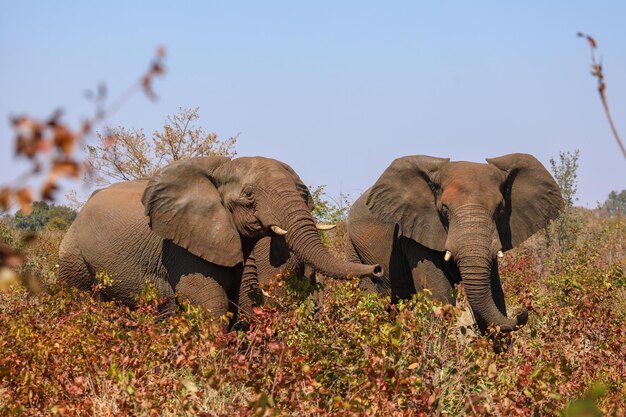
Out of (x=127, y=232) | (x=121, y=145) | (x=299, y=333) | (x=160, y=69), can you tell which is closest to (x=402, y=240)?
(x=127, y=232)

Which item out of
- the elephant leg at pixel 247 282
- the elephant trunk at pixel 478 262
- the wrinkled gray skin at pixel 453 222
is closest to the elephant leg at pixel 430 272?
the wrinkled gray skin at pixel 453 222

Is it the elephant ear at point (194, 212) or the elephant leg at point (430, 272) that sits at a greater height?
the elephant ear at point (194, 212)

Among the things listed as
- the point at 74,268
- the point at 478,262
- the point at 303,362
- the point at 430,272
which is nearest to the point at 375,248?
the point at 430,272

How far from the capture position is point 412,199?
1161cm

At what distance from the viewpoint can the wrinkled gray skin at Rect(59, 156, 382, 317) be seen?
949 cm

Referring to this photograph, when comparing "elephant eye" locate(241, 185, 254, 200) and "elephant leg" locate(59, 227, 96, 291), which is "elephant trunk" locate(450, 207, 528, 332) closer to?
"elephant eye" locate(241, 185, 254, 200)

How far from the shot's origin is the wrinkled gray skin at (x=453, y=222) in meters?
10.4

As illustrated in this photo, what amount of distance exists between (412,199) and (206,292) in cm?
273

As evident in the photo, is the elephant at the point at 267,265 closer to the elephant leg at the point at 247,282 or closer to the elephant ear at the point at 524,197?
the elephant leg at the point at 247,282

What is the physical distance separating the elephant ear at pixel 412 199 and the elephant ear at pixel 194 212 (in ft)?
7.26

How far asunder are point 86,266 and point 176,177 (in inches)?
92.0

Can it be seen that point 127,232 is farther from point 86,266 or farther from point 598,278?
point 598,278

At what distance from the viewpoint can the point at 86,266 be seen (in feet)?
39.8

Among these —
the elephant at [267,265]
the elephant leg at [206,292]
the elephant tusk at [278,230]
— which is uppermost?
the elephant tusk at [278,230]
